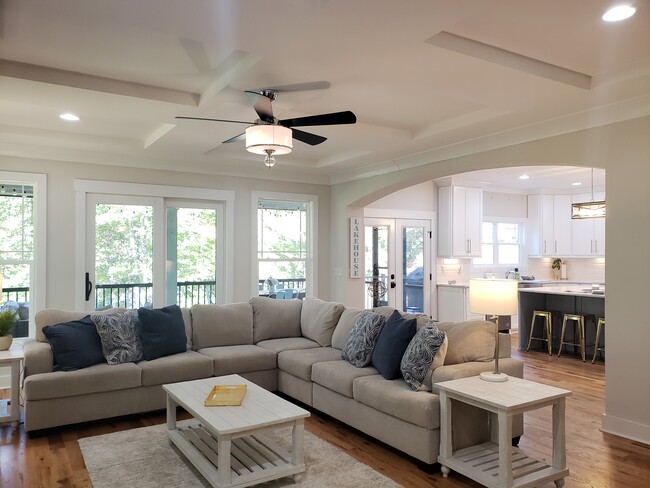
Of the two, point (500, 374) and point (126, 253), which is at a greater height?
point (126, 253)

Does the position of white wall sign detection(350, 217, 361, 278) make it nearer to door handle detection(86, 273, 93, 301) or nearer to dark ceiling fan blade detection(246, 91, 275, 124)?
A: door handle detection(86, 273, 93, 301)

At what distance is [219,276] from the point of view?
6789mm

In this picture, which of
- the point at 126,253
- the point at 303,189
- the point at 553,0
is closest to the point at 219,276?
the point at 126,253

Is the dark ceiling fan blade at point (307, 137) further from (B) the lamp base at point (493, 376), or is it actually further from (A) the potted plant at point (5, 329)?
(A) the potted plant at point (5, 329)

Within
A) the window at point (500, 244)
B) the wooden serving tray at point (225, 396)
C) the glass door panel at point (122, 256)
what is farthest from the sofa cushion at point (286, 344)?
the window at point (500, 244)

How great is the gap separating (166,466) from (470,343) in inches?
90.2

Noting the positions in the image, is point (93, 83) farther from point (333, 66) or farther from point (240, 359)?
point (240, 359)

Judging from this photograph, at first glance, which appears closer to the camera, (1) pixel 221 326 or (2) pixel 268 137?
(2) pixel 268 137

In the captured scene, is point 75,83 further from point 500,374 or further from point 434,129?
point 500,374

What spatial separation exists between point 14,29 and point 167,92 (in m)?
1.15

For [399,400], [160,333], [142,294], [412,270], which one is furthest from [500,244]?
[160,333]

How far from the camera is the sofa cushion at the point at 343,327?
4.87 meters

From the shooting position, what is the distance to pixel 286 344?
519 centimetres

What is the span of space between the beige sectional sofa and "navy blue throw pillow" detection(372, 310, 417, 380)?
0.28 ft
